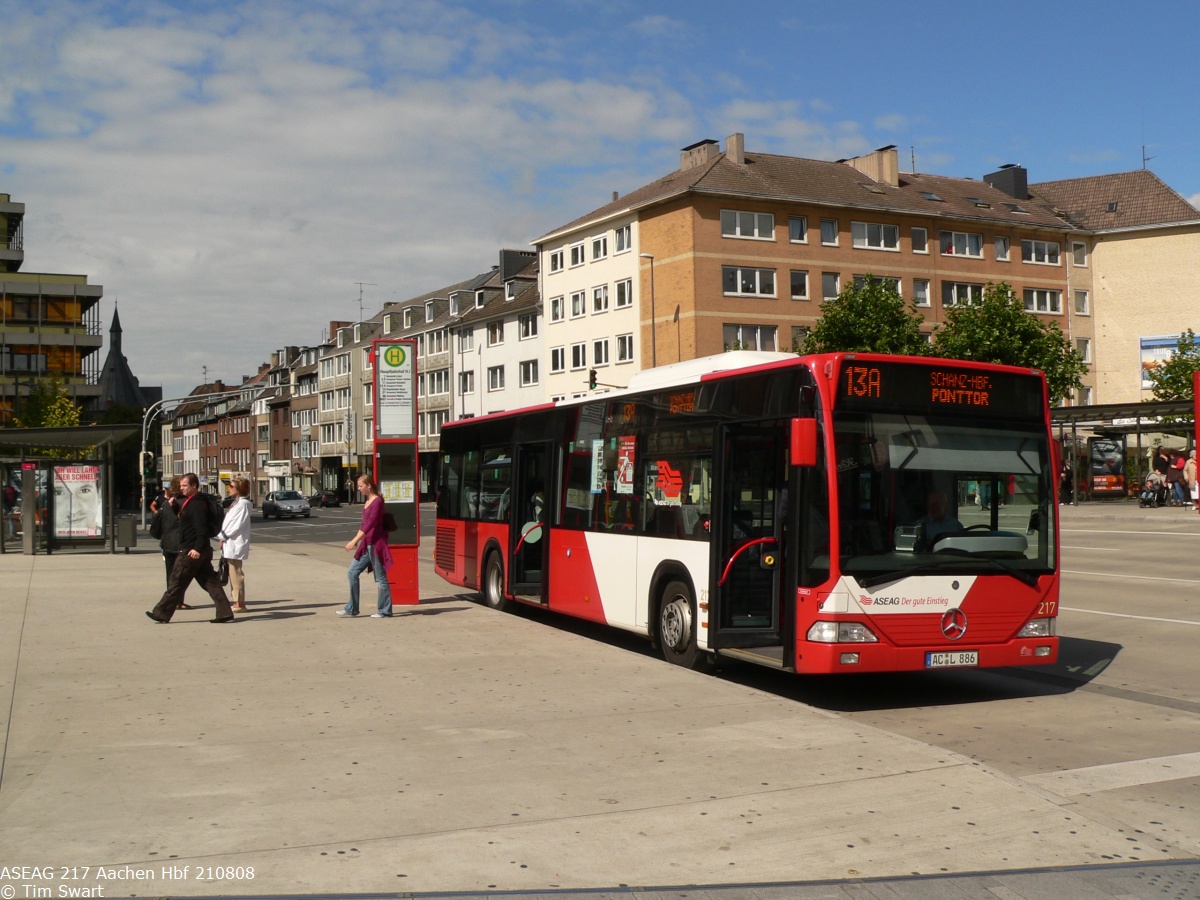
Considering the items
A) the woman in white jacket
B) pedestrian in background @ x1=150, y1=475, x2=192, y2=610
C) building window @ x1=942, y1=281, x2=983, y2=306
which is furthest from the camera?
building window @ x1=942, y1=281, x2=983, y2=306

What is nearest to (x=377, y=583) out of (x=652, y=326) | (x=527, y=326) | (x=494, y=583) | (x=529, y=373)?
(x=494, y=583)

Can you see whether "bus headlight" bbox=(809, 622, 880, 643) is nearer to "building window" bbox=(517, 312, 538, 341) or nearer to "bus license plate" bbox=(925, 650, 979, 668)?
"bus license plate" bbox=(925, 650, 979, 668)

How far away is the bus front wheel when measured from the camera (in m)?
17.2

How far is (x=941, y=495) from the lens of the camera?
9734mm

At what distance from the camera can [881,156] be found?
73938 millimetres

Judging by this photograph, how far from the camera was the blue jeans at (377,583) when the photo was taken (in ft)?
50.1

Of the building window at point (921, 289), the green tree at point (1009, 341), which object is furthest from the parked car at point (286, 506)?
the building window at point (921, 289)

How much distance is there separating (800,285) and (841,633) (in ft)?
194

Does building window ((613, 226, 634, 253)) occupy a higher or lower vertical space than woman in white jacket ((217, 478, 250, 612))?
higher

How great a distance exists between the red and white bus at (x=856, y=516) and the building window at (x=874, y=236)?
5959 centimetres

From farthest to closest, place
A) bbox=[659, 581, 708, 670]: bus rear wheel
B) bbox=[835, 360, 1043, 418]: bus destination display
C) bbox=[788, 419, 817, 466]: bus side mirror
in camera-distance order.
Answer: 1. bbox=[659, 581, 708, 670]: bus rear wheel
2. bbox=[835, 360, 1043, 418]: bus destination display
3. bbox=[788, 419, 817, 466]: bus side mirror

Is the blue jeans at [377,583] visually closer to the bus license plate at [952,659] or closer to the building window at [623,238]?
the bus license plate at [952,659]

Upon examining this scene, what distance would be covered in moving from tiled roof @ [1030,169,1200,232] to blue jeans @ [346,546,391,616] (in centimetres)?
7285

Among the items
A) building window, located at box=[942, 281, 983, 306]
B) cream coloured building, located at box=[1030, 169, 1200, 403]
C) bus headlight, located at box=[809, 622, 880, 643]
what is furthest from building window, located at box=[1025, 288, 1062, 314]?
bus headlight, located at box=[809, 622, 880, 643]
